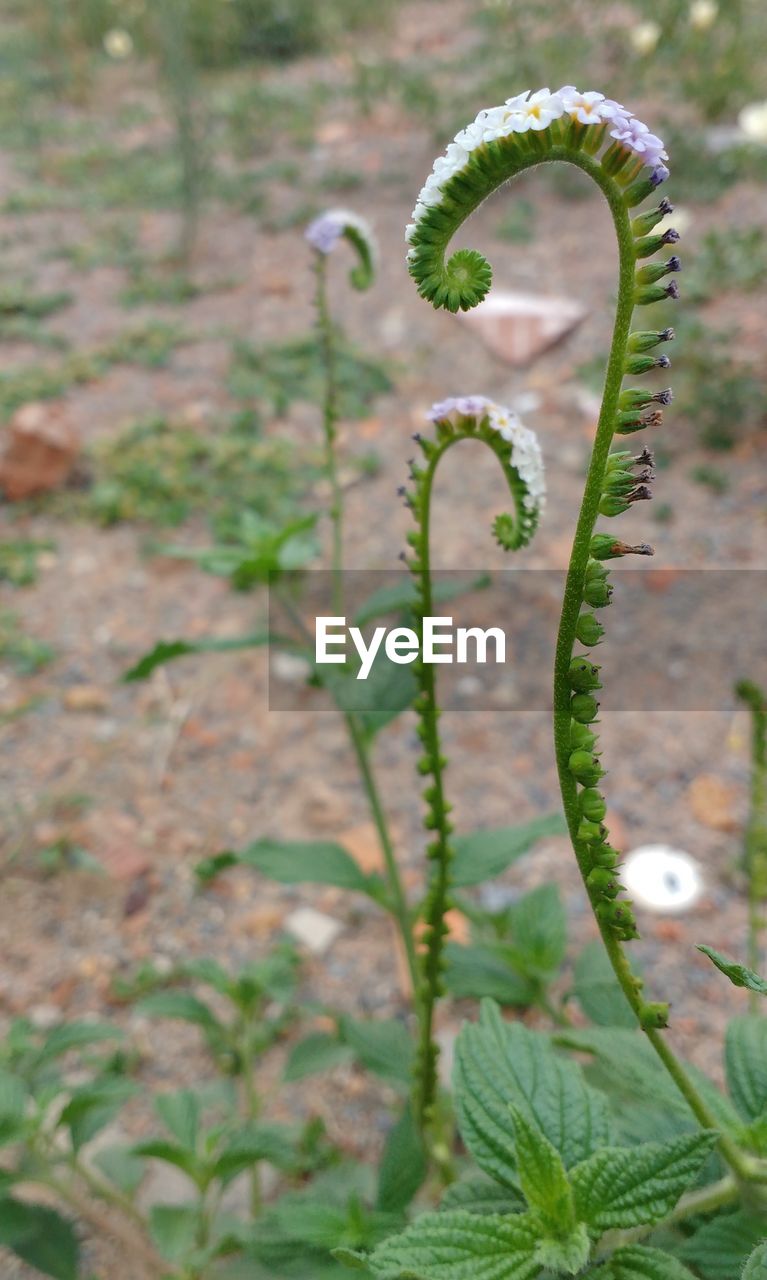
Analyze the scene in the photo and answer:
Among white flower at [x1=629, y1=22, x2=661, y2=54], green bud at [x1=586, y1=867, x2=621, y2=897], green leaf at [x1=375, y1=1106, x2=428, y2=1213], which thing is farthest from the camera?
white flower at [x1=629, y1=22, x2=661, y2=54]

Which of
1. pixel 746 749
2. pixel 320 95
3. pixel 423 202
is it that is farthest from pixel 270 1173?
pixel 320 95

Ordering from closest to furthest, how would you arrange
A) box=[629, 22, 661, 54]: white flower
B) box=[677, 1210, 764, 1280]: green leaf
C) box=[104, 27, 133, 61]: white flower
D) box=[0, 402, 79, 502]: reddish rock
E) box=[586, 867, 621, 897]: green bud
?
box=[586, 867, 621, 897]: green bud → box=[677, 1210, 764, 1280]: green leaf → box=[0, 402, 79, 502]: reddish rock → box=[629, 22, 661, 54]: white flower → box=[104, 27, 133, 61]: white flower

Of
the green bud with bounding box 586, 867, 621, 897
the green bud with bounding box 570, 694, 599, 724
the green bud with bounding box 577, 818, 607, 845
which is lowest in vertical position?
the green bud with bounding box 586, 867, 621, 897

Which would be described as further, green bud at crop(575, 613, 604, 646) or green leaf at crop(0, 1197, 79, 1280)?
green leaf at crop(0, 1197, 79, 1280)

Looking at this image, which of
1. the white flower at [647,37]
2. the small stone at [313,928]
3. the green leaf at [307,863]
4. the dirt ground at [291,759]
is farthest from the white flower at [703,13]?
the green leaf at [307,863]

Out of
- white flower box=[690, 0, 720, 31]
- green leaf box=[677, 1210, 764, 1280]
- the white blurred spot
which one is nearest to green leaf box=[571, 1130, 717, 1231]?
green leaf box=[677, 1210, 764, 1280]

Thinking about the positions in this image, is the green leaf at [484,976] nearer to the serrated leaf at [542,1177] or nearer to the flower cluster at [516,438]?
the serrated leaf at [542,1177]

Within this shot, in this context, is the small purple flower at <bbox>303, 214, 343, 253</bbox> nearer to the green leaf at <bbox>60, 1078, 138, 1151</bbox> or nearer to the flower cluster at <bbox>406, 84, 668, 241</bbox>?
the flower cluster at <bbox>406, 84, 668, 241</bbox>

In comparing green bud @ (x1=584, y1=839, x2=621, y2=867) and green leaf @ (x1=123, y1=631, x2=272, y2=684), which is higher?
green leaf @ (x1=123, y1=631, x2=272, y2=684)
